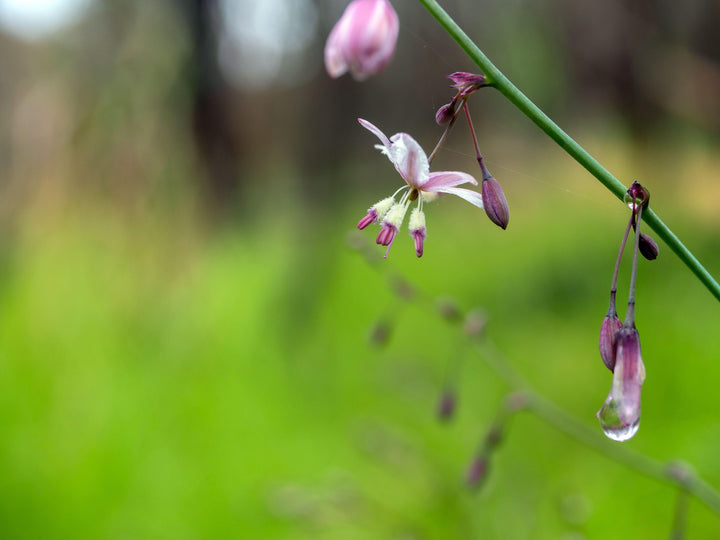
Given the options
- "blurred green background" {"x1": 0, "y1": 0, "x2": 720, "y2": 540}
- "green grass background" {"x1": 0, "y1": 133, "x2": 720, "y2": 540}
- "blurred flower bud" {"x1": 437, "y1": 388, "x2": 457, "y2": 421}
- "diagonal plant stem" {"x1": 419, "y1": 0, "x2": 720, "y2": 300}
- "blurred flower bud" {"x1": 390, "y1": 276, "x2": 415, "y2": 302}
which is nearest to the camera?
"diagonal plant stem" {"x1": 419, "y1": 0, "x2": 720, "y2": 300}

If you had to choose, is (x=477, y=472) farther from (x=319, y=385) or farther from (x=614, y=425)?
(x=319, y=385)

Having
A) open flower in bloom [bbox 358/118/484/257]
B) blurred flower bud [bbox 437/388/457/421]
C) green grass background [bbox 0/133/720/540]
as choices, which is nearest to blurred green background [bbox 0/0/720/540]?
green grass background [bbox 0/133/720/540]

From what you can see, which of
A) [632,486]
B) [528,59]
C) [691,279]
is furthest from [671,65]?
[632,486]

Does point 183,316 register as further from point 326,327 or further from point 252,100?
point 252,100

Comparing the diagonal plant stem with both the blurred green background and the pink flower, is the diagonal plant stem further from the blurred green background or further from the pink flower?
the blurred green background

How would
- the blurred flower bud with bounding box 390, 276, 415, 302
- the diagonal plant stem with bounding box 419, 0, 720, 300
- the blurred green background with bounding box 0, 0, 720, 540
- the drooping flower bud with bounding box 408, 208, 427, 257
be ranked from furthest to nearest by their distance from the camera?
1. the blurred green background with bounding box 0, 0, 720, 540
2. the blurred flower bud with bounding box 390, 276, 415, 302
3. the drooping flower bud with bounding box 408, 208, 427, 257
4. the diagonal plant stem with bounding box 419, 0, 720, 300

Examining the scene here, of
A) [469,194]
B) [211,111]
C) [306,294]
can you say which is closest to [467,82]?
[469,194]
